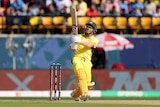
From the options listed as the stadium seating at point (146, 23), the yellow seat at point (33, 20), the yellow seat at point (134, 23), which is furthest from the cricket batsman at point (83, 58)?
the stadium seating at point (146, 23)

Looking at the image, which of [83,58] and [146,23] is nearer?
[83,58]

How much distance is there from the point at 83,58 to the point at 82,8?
879 cm

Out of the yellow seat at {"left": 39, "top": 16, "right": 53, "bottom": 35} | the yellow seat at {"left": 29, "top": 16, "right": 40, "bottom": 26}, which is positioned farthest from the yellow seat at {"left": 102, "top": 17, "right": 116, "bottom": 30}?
the yellow seat at {"left": 29, "top": 16, "right": 40, "bottom": 26}

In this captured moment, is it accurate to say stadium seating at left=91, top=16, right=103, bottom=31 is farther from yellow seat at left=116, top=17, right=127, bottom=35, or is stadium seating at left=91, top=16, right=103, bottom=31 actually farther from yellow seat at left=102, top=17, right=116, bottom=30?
yellow seat at left=116, top=17, right=127, bottom=35

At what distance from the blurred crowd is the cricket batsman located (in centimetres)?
824

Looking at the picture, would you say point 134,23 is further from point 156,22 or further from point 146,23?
point 156,22

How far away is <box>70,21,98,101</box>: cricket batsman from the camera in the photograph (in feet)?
41.1

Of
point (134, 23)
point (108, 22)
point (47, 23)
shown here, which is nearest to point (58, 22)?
point (47, 23)

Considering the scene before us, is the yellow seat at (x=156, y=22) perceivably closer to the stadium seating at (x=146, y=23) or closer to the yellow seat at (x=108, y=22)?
the stadium seating at (x=146, y=23)

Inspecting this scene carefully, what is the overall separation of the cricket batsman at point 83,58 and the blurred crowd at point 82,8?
824 cm

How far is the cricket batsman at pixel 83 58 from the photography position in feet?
A: 41.1

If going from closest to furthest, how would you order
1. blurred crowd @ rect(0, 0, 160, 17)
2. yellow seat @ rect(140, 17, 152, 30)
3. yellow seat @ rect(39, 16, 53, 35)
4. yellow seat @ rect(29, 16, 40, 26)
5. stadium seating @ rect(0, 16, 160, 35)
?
1. stadium seating @ rect(0, 16, 160, 35)
2. yellow seat @ rect(29, 16, 40, 26)
3. yellow seat @ rect(39, 16, 53, 35)
4. blurred crowd @ rect(0, 0, 160, 17)
5. yellow seat @ rect(140, 17, 152, 30)

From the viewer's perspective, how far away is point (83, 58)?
1274cm

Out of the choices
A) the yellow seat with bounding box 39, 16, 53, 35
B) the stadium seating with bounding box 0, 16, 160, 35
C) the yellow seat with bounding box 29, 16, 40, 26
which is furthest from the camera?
the yellow seat with bounding box 39, 16, 53, 35
